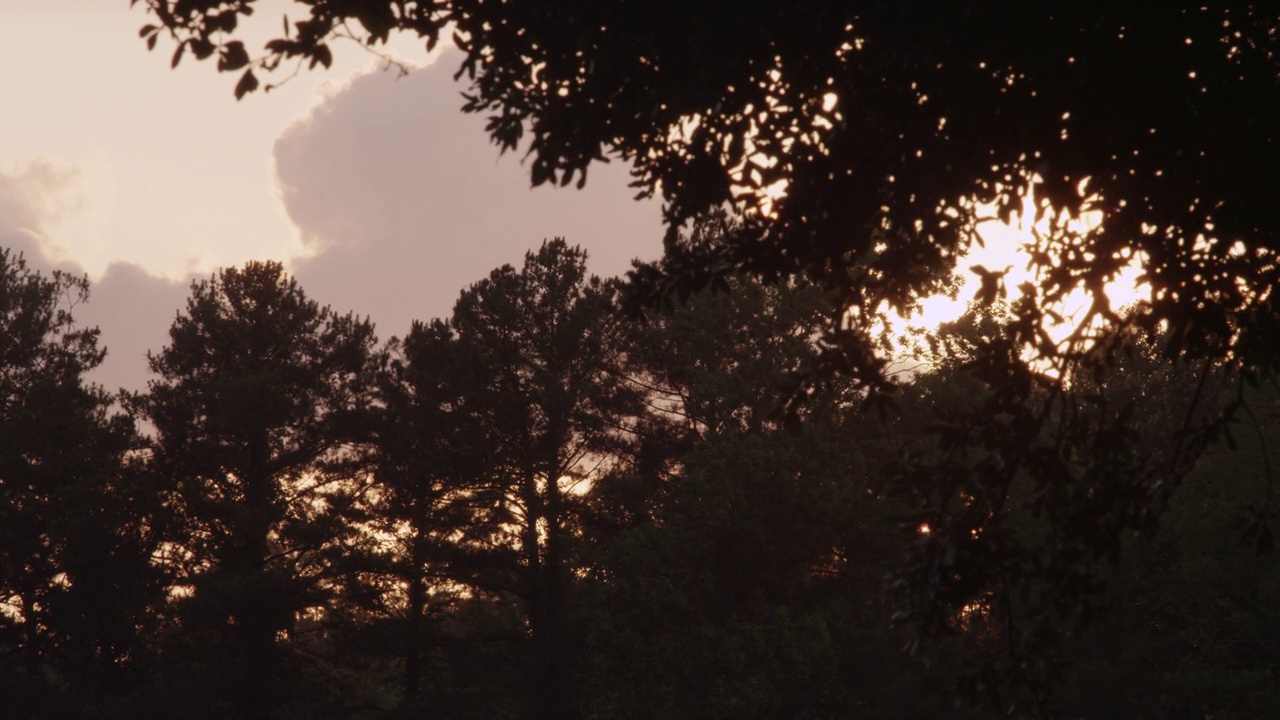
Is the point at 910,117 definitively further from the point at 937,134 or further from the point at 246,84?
the point at 246,84

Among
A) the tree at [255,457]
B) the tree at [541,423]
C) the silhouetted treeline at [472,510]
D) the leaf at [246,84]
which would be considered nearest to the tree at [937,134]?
the leaf at [246,84]

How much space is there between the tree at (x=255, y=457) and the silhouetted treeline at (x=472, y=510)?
103 millimetres

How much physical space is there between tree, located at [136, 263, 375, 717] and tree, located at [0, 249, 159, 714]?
1.65m

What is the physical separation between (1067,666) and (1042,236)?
294 cm

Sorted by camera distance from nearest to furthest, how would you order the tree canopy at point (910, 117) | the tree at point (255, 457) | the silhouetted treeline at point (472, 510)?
1. the tree canopy at point (910, 117)
2. the silhouetted treeline at point (472, 510)
3. the tree at point (255, 457)

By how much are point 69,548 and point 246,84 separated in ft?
118

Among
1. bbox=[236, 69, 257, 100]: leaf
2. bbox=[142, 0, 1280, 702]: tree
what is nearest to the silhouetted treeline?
bbox=[142, 0, 1280, 702]: tree

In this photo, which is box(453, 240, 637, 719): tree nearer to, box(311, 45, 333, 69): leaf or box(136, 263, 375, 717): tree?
box(136, 263, 375, 717): tree

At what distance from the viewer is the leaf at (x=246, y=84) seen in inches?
264

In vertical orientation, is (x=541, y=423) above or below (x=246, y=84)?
above

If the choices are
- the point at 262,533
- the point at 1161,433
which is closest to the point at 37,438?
the point at 262,533

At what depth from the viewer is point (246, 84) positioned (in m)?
6.72

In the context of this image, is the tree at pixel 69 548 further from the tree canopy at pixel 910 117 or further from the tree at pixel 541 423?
the tree canopy at pixel 910 117

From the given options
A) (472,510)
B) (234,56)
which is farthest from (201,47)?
(472,510)
